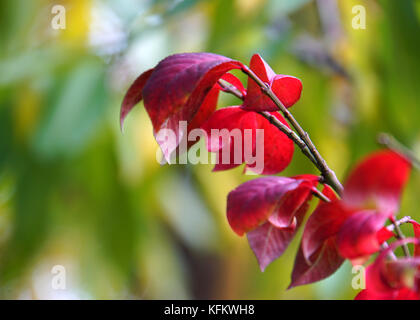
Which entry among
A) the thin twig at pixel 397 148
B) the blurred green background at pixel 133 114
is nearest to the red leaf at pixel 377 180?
the thin twig at pixel 397 148

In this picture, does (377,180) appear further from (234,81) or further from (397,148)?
(234,81)

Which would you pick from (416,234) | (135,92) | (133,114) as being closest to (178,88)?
(135,92)

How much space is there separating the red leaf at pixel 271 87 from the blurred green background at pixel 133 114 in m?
0.87

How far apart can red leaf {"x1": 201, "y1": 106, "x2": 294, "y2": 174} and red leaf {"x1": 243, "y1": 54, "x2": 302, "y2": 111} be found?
0.03 meters

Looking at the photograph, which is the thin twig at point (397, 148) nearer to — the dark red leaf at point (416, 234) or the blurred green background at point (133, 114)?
the dark red leaf at point (416, 234)

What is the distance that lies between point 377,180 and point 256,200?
68 mm

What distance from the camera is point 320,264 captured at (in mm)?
324

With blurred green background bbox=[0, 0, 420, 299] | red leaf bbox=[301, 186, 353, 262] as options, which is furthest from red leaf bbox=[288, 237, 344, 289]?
blurred green background bbox=[0, 0, 420, 299]

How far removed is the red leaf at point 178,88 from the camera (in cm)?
29

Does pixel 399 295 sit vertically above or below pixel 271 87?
below

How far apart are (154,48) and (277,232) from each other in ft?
4.18

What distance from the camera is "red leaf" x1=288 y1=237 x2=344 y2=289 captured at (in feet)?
1.06
